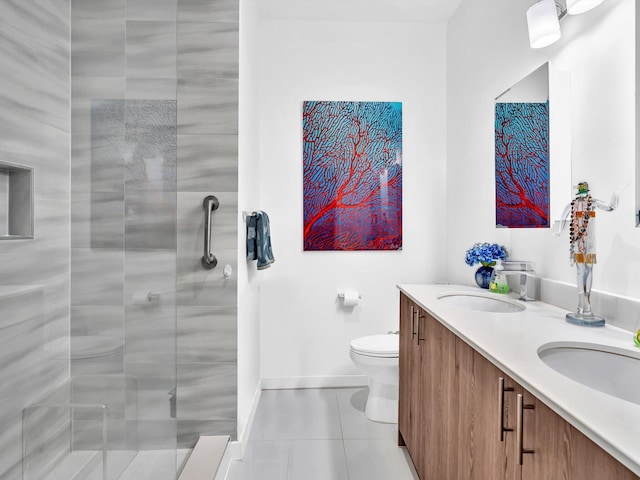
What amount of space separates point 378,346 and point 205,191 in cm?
134

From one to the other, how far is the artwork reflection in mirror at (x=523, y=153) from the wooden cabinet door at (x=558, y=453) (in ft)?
3.96

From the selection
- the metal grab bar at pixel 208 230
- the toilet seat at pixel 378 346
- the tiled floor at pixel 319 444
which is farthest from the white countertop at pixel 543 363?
the metal grab bar at pixel 208 230

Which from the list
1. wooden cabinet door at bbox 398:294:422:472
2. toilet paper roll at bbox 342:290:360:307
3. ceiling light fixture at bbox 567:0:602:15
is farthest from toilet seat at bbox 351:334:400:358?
ceiling light fixture at bbox 567:0:602:15

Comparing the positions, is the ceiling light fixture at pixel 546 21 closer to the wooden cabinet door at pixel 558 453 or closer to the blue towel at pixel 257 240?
the wooden cabinet door at pixel 558 453

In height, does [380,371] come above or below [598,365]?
below

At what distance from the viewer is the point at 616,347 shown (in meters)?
1.04

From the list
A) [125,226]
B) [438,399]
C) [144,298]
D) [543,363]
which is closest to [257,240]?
[144,298]

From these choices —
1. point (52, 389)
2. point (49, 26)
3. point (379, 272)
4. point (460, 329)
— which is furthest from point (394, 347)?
point (49, 26)

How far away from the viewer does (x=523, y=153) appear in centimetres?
199

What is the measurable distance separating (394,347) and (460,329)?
1.24 meters

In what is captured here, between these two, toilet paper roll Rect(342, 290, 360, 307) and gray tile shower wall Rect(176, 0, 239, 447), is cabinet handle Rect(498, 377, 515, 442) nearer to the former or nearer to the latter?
gray tile shower wall Rect(176, 0, 239, 447)

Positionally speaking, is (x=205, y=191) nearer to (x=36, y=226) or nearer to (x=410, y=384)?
(x=36, y=226)

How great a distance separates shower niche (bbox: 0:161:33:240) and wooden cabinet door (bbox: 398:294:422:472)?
1504 mm

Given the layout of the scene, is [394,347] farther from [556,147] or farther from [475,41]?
[475,41]
